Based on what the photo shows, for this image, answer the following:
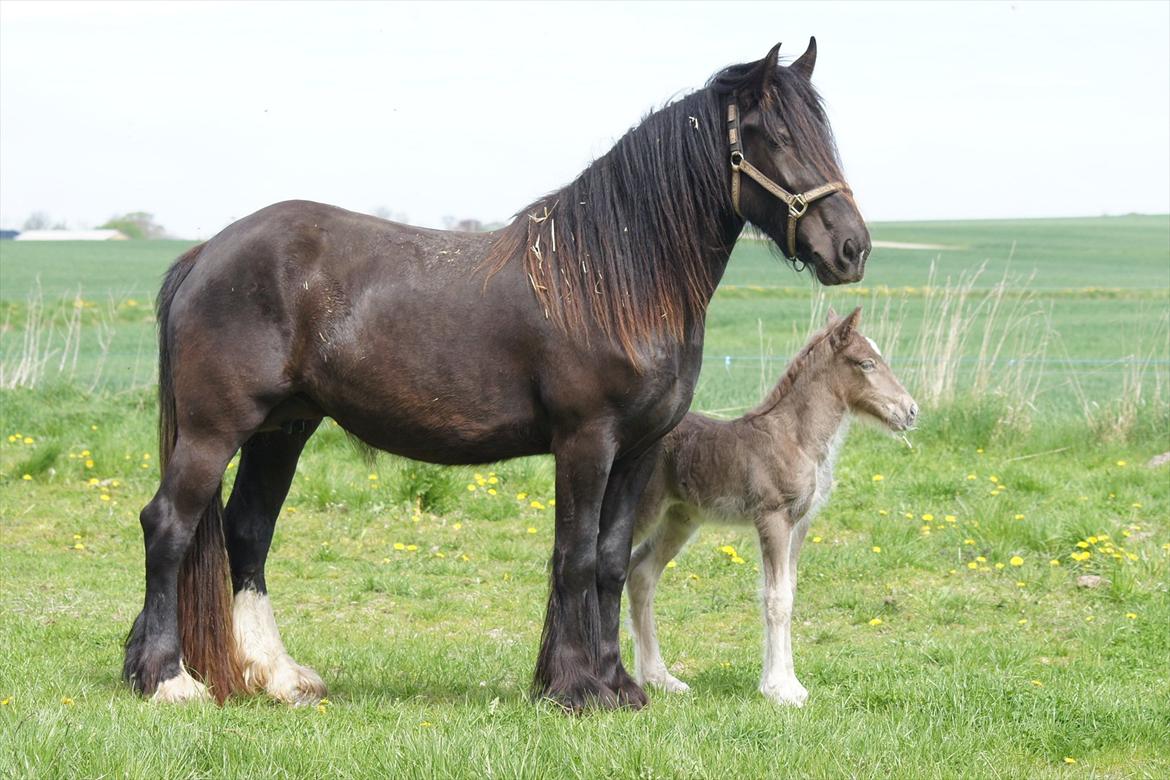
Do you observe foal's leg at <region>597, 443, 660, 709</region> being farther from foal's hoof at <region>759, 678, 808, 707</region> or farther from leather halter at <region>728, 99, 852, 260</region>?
leather halter at <region>728, 99, 852, 260</region>

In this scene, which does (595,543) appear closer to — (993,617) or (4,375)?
(993,617)

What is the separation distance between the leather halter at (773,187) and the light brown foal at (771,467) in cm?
131

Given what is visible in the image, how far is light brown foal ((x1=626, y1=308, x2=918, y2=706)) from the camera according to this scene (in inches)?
234

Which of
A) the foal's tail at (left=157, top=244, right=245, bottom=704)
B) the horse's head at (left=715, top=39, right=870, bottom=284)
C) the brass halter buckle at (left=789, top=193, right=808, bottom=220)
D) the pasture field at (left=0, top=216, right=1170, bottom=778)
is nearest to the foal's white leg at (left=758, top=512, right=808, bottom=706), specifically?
the pasture field at (left=0, top=216, right=1170, bottom=778)

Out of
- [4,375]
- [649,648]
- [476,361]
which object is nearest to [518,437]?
[476,361]

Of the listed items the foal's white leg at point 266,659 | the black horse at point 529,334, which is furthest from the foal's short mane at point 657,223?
the foal's white leg at point 266,659

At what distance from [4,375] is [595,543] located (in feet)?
38.8

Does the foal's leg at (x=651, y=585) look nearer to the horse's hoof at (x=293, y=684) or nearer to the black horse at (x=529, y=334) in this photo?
the black horse at (x=529, y=334)

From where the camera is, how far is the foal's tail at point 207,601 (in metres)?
5.42

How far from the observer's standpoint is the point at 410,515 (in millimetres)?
9750

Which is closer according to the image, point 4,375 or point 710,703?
point 710,703

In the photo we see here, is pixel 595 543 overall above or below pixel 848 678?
above

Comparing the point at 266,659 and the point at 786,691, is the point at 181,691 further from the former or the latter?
the point at 786,691

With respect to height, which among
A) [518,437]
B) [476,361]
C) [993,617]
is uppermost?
[476,361]
